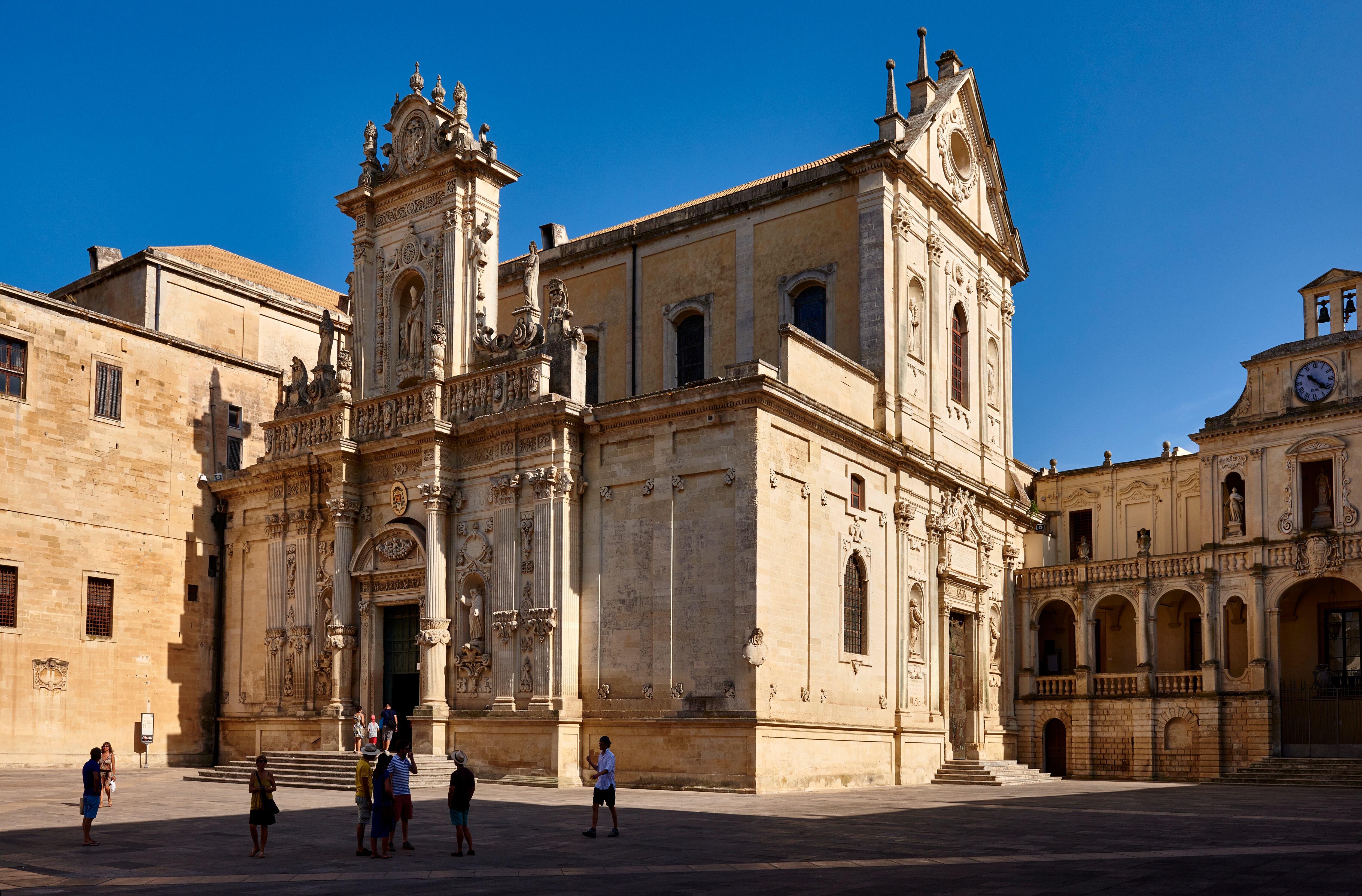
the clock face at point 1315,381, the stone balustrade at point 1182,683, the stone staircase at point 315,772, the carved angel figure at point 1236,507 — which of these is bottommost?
the stone staircase at point 315,772

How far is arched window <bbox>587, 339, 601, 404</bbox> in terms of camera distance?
124ft

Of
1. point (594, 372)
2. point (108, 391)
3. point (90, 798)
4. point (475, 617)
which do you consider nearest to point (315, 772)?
point (475, 617)

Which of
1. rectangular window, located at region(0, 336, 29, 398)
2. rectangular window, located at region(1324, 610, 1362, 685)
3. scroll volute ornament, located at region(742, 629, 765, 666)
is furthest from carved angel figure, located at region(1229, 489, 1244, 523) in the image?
rectangular window, located at region(0, 336, 29, 398)

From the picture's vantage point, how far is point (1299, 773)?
3459cm

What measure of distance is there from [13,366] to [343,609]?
10.1 meters

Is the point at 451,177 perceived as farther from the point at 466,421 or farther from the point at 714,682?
the point at 714,682

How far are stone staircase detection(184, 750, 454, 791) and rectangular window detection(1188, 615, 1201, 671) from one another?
24379mm

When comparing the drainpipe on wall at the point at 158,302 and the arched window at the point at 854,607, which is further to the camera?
the drainpipe on wall at the point at 158,302

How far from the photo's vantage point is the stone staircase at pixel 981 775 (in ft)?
109

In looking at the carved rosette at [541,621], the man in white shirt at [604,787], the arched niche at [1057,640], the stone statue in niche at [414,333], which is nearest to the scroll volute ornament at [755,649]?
the carved rosette at [541,621]

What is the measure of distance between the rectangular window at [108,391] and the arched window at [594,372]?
12420 millimetres

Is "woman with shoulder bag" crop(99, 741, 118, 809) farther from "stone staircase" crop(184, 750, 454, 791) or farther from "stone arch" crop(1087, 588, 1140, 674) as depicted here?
"stone arch" crop(1087, 588, 1140, 674)

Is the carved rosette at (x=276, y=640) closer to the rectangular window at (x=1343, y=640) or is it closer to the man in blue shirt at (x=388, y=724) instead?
the man in blue shirt at (x=388, y=724)

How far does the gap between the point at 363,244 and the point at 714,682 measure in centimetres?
1592
